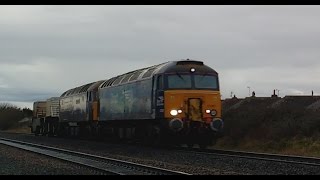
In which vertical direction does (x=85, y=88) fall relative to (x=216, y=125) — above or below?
above

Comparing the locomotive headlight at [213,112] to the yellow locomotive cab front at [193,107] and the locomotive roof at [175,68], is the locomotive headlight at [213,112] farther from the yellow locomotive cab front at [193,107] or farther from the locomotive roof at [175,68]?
the locomotive roof at [175,68]

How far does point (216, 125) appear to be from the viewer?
21.0 metres

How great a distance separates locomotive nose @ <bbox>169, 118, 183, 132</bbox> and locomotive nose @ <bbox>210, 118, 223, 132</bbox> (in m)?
1.40

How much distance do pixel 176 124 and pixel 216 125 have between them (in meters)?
1.80

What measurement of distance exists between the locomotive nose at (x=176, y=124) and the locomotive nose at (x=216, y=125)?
140 cm

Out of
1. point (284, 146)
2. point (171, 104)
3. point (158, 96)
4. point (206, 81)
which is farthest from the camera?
point (284, 146)

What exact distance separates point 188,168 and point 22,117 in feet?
282

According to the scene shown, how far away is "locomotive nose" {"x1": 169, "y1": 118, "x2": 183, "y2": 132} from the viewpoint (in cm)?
2030

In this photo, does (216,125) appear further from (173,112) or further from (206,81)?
(206,81)

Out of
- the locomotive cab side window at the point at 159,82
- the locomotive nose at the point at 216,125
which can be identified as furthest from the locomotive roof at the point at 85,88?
the locomotive nose at the point at 216,125

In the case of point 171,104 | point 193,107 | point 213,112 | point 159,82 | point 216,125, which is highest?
point 159,82

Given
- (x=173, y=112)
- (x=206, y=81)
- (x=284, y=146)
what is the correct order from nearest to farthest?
1. (x=173, y=112)
2. (x=206, y=81)
3. (x=284, y=146)

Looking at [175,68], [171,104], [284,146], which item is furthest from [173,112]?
[284,146]

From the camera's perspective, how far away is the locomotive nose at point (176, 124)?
799 inches
